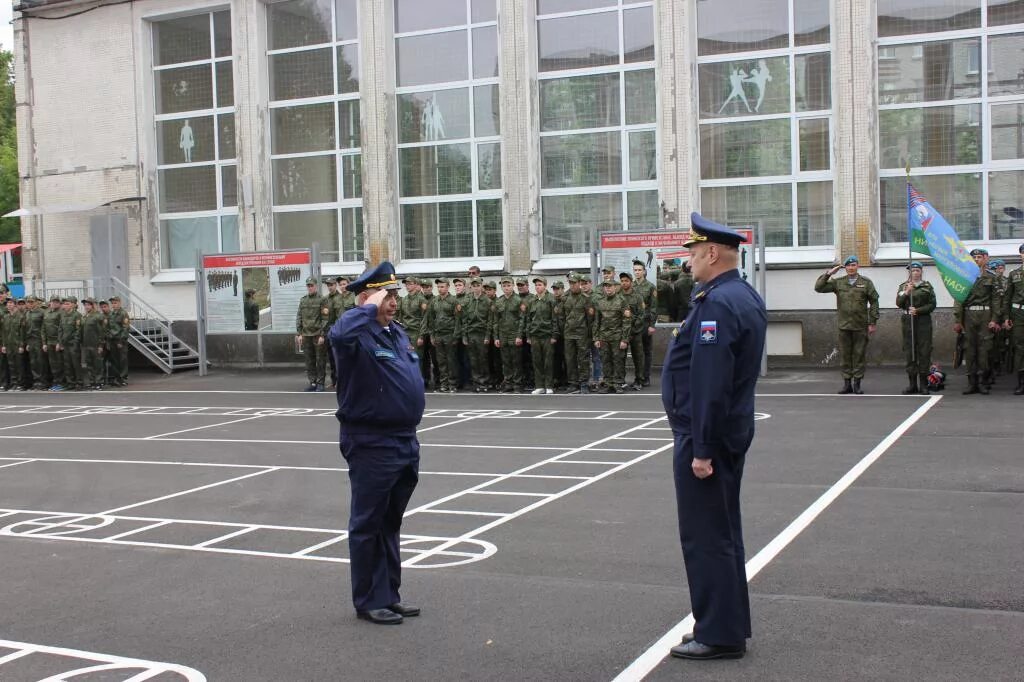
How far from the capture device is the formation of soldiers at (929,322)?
17.4 m

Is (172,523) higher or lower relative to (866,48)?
lower

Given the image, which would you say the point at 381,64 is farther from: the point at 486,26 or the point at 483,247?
the point at 483,247

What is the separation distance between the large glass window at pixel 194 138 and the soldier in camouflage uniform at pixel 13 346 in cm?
504

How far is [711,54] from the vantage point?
2439cm

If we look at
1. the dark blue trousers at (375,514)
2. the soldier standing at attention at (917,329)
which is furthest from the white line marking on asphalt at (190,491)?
the soldier standing at attention at (917,329)

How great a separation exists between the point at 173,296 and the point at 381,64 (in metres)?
8.16

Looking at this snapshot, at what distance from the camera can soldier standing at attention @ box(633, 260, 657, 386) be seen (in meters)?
20.3

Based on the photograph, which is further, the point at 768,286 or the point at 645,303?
the point at 768,286

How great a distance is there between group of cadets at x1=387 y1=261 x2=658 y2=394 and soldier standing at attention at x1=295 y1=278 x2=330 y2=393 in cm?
175

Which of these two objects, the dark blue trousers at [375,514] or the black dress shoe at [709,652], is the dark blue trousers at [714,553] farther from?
the dark blue trousers at [375,514]

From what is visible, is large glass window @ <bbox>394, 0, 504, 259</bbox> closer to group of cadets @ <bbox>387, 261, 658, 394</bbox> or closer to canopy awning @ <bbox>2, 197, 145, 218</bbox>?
group of cadets @ <bbox>387, 261, 658, 394</bbox>

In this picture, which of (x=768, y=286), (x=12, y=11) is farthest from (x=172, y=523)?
(x=12, y=11)

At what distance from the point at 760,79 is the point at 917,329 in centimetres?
836

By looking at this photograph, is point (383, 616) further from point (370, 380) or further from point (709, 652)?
point (709, 652)
